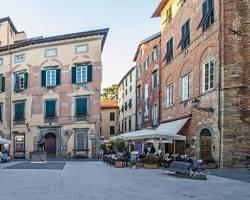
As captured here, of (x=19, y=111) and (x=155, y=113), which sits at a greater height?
(x=19, y=111)

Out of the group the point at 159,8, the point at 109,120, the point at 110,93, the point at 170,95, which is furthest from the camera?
the point at 110,93

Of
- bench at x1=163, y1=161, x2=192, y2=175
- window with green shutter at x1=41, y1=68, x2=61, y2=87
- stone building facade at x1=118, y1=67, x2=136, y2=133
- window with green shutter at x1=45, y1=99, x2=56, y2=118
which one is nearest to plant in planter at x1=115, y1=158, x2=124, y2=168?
bench at x1=163, y1=161, x2=192, y2=175

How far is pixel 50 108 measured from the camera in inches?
1357

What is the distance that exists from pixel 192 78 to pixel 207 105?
3.18 metres

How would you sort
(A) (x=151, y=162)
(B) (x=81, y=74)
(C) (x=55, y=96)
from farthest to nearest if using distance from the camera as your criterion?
(C) (x=55, y=96)
(B) (x=81, y=74)
(A) (x=151, y=162)

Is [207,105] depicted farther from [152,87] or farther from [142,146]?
[142,146]

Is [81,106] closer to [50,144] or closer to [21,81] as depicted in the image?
[50,144]

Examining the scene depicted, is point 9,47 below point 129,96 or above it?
above

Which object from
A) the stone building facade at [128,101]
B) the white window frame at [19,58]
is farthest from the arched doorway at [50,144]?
the stone building facade at [128,101]

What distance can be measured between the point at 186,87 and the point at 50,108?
49.0ft

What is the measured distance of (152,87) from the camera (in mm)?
34906

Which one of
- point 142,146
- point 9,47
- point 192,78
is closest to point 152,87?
point 142,146

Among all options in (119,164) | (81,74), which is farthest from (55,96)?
(119,164)

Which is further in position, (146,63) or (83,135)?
(146,63)
